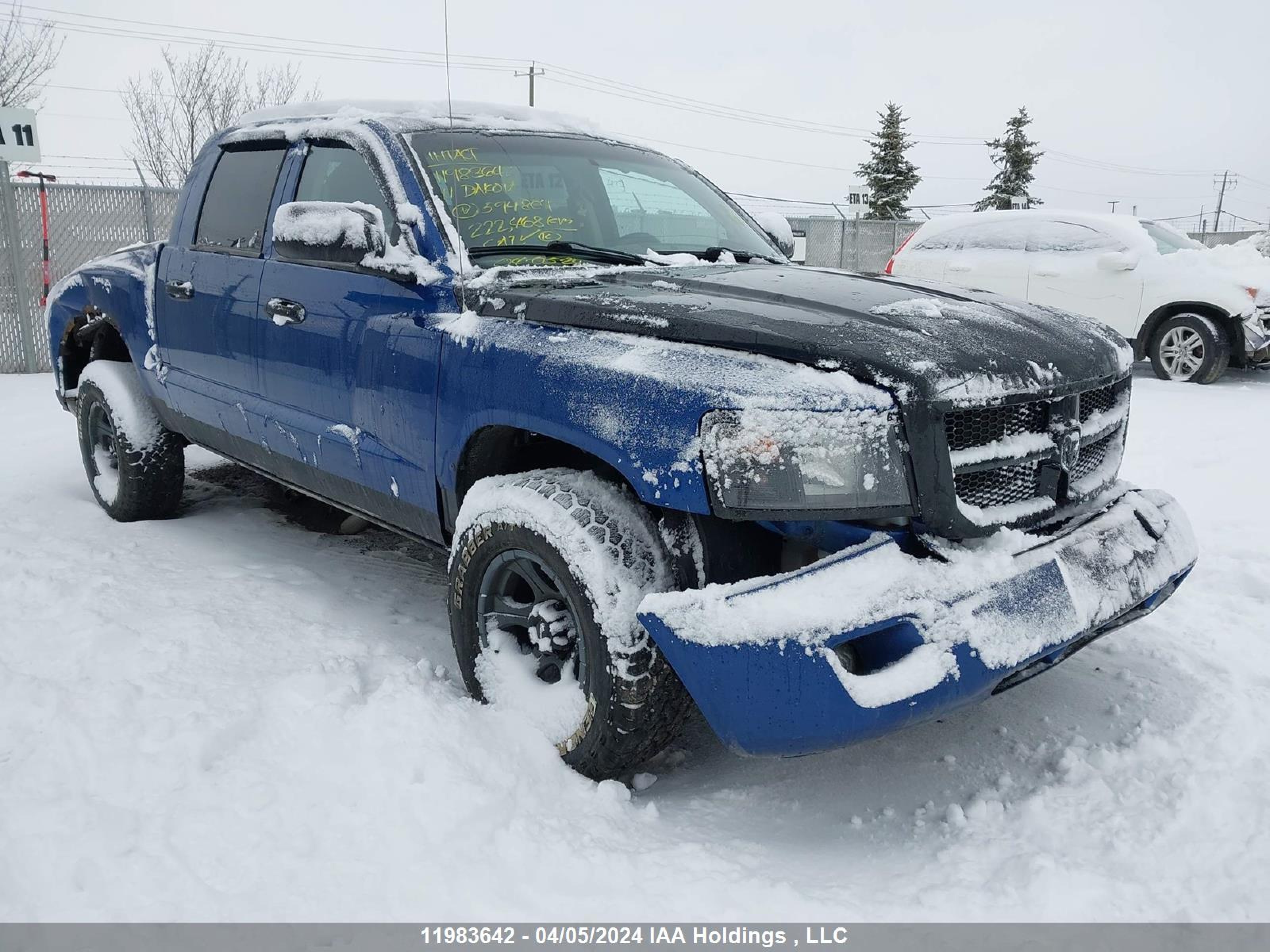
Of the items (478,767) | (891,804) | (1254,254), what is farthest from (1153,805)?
(1254,254)

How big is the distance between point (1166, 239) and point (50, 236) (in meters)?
11.1

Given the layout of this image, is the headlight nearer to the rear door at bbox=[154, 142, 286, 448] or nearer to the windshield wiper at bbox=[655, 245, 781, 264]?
the windshield wiper at bbox=[655, 245, 781, 264]

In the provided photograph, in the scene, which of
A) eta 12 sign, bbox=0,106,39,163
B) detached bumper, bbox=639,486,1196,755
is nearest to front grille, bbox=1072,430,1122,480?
detached bumper, bbox=639,486,1196,755

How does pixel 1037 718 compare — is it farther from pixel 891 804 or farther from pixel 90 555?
pixel 90 555

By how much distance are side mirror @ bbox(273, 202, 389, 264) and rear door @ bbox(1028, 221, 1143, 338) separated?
25.5 ft

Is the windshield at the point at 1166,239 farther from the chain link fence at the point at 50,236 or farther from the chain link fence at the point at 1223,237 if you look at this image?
the chain link fence at the point at 1223,237

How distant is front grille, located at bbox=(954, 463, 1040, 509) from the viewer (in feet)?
7.83

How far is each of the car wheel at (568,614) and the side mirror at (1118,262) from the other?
8.18 metres

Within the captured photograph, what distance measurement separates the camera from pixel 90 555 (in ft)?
13.6

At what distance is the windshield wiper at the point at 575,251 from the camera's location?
10.2 ft

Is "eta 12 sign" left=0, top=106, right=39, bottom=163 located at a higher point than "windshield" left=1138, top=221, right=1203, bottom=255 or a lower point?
A: higher

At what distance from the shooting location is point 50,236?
33.5ft

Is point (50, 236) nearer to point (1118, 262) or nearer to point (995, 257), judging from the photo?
point (995, 257)

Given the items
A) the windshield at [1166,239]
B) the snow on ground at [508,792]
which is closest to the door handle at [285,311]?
the snow on ground at [508,792]
